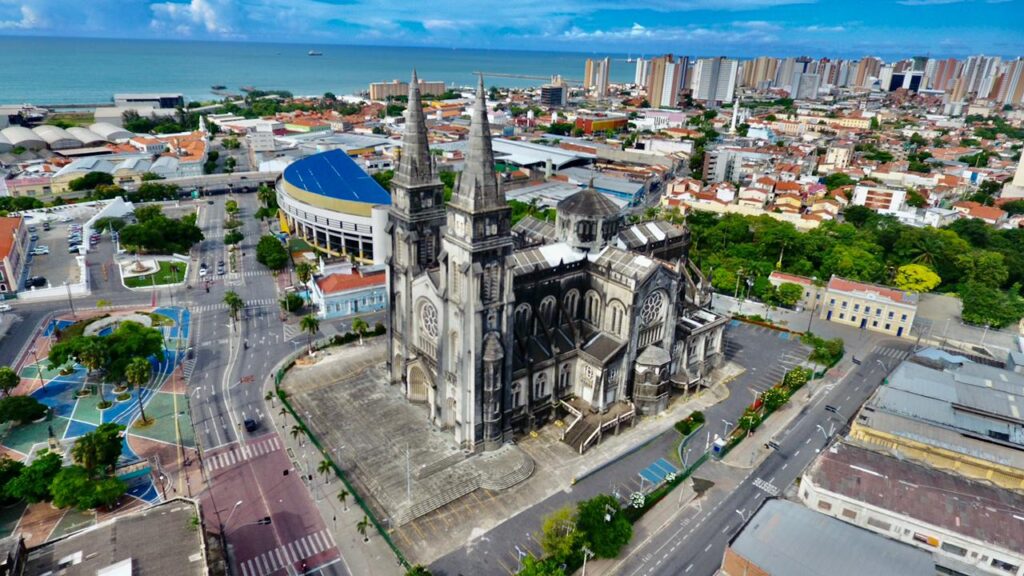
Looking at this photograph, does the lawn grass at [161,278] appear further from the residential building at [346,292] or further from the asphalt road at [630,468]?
the asphalt road at [630,468]

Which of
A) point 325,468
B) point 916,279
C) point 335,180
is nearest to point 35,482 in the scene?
point 325,468

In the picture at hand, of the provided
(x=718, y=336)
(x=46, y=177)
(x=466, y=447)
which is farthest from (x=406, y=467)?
(x=46, y=177)

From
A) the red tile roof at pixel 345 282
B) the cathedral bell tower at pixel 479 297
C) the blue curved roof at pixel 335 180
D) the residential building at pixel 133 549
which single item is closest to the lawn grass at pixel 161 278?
the blue curved roof at pixel 335 180

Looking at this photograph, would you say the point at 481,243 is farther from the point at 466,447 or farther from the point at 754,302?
the point at 754,302

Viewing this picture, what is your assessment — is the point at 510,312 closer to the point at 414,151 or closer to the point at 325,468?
the point at 414,151

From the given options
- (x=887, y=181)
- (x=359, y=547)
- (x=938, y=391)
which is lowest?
(x=359, y=547)

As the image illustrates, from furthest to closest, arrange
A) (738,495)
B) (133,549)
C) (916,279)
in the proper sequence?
(916,279)
(738,495)
(133,549)
